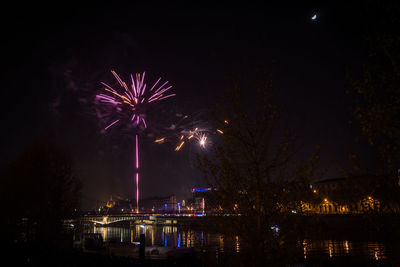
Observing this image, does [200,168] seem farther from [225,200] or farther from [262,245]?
[262,245]

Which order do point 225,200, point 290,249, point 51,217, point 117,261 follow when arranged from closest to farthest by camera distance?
point 290,249
point 225,200
point 117,261
point 51,217

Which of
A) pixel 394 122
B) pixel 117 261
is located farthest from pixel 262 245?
pixel 117 261

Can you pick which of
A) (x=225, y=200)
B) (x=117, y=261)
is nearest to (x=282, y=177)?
(x=225, y=200)

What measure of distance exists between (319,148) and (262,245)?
9.60 feet

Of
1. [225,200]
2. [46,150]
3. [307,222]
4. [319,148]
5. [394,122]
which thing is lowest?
[307,222]

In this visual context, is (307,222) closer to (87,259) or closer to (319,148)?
(319,148)

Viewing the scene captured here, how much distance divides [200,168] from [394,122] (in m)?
5.25

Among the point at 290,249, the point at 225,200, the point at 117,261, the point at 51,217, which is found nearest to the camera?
the point at 290,249

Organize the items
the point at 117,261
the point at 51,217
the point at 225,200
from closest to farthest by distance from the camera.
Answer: the point at 225,200 < the point at 117,261 < the point at 51,217

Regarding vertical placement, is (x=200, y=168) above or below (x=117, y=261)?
above

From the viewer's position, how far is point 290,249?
707 cm

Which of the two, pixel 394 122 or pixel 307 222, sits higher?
pixel 394 122

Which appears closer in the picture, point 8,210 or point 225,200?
point 225,200

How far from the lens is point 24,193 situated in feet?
94.8
